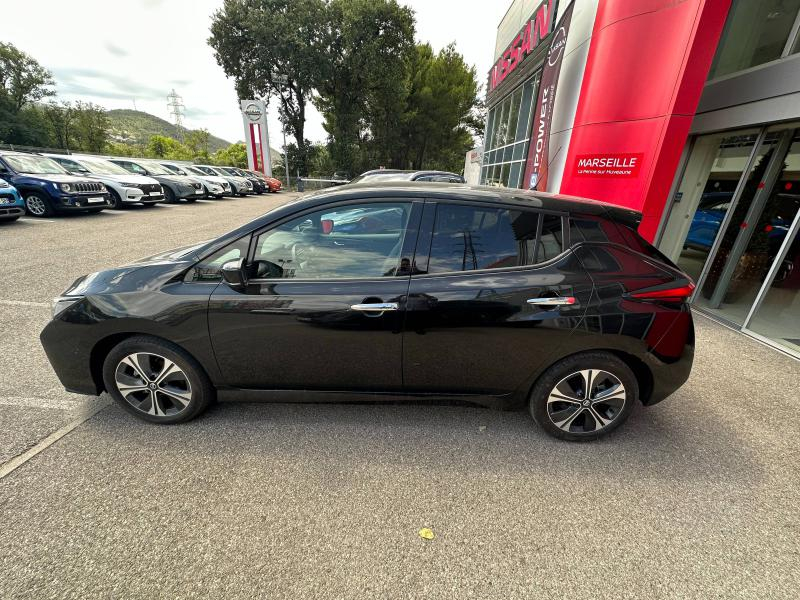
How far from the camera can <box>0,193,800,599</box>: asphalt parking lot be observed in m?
1.59

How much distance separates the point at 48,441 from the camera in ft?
7.45

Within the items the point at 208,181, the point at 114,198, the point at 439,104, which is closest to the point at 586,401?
A: the point at 114,198

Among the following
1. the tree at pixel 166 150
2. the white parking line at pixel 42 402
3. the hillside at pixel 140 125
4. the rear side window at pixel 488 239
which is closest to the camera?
the rear side window at pixel 488 239

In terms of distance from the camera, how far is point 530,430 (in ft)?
8.36

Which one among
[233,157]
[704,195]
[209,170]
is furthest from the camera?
[233,157]

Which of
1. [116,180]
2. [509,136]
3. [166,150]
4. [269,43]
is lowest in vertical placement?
[116,180]

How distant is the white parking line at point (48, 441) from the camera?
2.07 m

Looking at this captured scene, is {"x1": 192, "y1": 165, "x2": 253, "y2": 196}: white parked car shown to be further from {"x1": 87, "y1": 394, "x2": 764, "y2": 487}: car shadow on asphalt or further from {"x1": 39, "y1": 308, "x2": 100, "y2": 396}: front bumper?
{"x1": 87, "y1": 394, "x2": 764, "y2": 487}: car shadow on asphalt

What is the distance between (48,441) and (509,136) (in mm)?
14278

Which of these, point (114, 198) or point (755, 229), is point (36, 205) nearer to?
point (114, 198)

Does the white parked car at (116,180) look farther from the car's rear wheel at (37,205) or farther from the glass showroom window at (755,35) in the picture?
the glass showroom window at (755,35)

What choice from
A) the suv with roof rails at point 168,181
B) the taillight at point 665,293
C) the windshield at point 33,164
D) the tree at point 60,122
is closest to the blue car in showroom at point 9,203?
the windshield at point 33,164

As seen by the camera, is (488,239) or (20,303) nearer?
(488,239)

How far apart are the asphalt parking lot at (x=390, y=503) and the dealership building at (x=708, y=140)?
327cm
